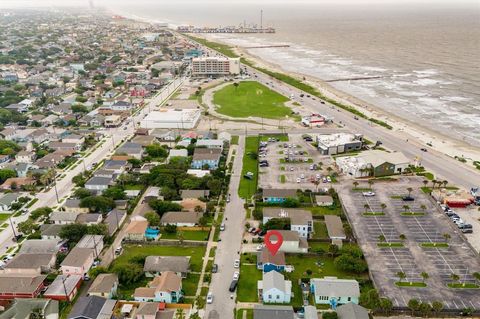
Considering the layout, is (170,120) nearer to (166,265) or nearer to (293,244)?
(166,265)

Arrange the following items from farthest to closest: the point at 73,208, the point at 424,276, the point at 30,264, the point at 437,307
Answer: the point at 73,208, the point at 30,264, the point at 424,276, the point at 437,307

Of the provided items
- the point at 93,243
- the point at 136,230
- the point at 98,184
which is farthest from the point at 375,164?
the point at 93,243

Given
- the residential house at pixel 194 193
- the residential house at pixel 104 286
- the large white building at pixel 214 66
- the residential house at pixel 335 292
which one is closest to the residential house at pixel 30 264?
the residential house at pixel 104 286

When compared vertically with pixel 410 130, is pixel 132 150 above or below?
below

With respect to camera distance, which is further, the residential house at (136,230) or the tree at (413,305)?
the residential house at (136,230)

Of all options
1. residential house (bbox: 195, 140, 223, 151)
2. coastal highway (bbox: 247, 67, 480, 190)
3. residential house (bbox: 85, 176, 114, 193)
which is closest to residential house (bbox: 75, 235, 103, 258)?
residential house (bbox: 85, 176, 114, 193)

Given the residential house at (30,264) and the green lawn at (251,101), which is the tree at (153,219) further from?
the green lawn at (251,101)

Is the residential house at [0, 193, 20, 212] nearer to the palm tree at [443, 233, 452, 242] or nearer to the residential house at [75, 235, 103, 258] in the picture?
the residential house at [75, 235, 103, 258]
